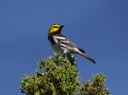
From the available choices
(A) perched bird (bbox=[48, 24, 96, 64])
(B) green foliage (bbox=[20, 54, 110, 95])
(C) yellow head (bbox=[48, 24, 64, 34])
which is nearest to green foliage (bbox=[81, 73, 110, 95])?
(B) green foliage (bbox=[20, 54, 110, 95])

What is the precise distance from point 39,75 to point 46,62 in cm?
53

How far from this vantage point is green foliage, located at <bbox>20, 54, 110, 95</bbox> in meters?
14.9

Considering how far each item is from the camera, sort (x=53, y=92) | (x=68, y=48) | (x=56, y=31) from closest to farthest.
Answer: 1. (x=53, y=92)
2. (x=68, y=48)
3. (x=56, y=31)

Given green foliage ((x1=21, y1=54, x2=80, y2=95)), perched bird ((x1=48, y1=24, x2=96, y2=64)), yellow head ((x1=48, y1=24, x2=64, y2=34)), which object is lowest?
green foliage ((x1=21, y1=54, x2=80, y2=95))

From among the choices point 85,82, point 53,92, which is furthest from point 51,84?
point 85,82

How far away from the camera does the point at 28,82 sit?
1498cm

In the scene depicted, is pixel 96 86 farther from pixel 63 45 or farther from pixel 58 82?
pixel 63 45

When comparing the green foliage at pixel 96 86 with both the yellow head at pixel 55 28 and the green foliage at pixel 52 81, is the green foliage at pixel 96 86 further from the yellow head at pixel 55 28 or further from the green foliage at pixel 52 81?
the yellow head at pixel 55 28

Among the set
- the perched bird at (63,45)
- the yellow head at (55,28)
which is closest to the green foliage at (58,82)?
the perched bird at (63,45)

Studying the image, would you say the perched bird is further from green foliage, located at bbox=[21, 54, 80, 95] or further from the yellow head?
green foliage, located at bbox=[21, 54, 80, 95]

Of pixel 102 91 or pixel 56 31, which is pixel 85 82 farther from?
pixel 56 31

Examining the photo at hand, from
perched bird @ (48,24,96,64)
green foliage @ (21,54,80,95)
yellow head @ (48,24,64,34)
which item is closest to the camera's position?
green foliage @ (21,54,80,95)

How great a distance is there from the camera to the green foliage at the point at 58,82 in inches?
585

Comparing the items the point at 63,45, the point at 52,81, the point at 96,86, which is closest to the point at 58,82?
the point at 52,81
